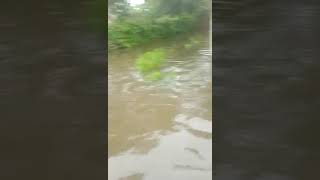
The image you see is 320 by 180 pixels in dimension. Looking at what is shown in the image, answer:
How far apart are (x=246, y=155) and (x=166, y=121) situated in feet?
0.45

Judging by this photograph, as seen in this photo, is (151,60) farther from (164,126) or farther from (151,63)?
(164,126)

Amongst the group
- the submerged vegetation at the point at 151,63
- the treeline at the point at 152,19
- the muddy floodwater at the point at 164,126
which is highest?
the treeline at the point at 152,19

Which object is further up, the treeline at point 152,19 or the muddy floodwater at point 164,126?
the treeline at point 152,19

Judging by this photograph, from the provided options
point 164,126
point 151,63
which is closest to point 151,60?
point 151,63

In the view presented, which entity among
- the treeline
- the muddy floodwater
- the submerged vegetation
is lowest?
the muddy floodwater

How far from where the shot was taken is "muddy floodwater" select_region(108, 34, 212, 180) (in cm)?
70

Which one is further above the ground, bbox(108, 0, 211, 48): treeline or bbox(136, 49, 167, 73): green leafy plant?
bbox(108, 0, 211, 48): treeline

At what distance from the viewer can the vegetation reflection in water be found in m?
0.70

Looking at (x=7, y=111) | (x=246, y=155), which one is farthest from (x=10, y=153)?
(x=246, y=155)

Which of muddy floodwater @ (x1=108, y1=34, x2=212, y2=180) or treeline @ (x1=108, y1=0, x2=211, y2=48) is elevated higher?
treeline @ (x1=108, y1=0, x2=211, y2=48)

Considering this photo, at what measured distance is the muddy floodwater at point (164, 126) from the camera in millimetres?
700

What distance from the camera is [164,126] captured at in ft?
2.30

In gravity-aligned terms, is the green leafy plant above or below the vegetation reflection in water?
above

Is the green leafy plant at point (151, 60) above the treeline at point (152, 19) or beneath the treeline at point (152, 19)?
beneath
